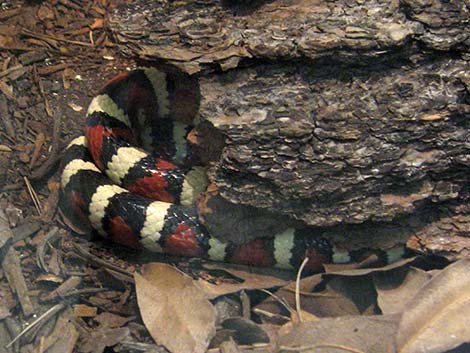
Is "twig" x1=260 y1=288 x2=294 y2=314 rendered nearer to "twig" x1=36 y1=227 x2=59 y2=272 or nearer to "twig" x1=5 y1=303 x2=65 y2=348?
"twig" x1=5 y1=303 x2=65 y2=348

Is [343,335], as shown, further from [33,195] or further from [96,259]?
[33,195]

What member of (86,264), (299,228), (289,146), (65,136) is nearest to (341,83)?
(289,146)

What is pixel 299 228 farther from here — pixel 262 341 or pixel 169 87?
pixel 169 87

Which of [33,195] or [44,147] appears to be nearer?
[33,195]

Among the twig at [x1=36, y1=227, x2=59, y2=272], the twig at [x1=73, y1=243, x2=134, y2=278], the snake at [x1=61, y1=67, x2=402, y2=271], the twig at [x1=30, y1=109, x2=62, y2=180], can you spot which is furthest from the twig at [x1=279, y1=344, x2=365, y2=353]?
the twig at [x1=30, y1=109, x2=62, y2=180]

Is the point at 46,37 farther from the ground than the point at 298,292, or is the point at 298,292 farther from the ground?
the point at 46,37

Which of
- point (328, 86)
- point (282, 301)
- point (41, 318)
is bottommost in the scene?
point (282, 301)

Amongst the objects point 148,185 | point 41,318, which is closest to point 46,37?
point 148,185
